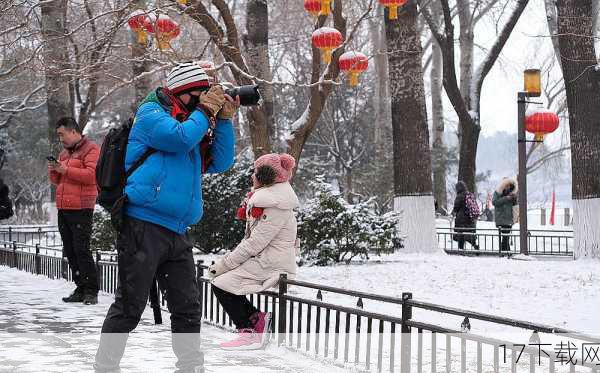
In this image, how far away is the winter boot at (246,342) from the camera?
6906 millimetres

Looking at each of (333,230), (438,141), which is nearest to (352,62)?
(333,230)

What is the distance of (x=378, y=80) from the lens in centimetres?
3559

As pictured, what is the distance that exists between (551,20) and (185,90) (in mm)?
17147

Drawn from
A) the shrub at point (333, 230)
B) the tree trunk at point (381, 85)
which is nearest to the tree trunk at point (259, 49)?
the shrub at point (333, 230)

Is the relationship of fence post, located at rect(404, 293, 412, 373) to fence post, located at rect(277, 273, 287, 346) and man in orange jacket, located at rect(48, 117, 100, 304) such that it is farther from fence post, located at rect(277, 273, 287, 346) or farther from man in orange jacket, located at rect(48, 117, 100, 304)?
man in orange jacket, located at rect(48, 117, 100, 304)

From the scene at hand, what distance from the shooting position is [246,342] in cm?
692

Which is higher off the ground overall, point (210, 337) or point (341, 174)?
point (341, 174)

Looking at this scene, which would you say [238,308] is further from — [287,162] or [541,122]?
[541,122]

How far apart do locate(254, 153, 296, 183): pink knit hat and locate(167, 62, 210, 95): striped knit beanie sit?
1882 millimetres

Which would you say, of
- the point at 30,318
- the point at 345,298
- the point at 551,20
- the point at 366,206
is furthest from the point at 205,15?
the point at 551,20

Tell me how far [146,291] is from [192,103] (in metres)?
1.17

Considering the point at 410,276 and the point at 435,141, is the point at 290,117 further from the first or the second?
the point at 410,276

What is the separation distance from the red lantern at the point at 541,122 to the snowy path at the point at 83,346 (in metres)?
11.4

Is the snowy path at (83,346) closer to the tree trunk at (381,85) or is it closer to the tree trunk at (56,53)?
the tree trunk at (56,53)
